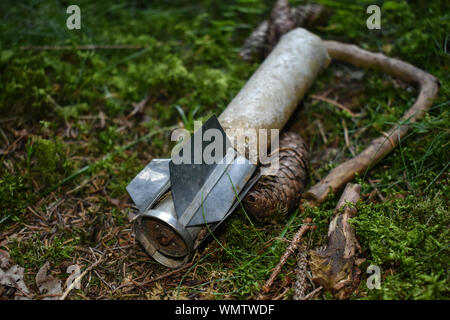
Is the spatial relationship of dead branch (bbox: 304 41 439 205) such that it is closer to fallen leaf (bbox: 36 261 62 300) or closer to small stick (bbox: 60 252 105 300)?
small stick (bbox: 60 252 105 300)

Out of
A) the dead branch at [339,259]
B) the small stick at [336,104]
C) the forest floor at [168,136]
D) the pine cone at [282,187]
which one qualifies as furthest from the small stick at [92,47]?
the dead branch at [339,259]

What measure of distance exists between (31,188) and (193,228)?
1392mm

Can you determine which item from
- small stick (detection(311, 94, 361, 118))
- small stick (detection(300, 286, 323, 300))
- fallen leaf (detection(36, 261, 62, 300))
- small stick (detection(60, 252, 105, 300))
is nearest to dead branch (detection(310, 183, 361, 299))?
small stick (detection(300, 286, 323, 300))

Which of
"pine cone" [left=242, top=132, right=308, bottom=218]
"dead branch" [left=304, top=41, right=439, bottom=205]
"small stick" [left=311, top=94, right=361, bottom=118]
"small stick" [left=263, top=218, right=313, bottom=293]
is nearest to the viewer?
"small stick" [left=263, top=218, right=313, bottom=293]

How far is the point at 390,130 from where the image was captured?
8.67 ft

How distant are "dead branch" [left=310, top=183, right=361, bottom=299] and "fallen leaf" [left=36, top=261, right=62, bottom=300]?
144 centimetres

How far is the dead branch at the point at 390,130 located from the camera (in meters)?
2.42

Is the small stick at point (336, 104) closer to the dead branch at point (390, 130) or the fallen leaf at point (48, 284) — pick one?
the dead branch at point (390, 130)

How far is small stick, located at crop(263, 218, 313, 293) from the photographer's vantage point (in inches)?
75.0

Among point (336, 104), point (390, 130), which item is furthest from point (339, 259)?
point (336, 104)

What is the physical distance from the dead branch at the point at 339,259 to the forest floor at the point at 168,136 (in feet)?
0.21

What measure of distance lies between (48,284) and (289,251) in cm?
142

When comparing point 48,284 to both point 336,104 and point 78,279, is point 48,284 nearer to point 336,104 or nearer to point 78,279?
point 78,279

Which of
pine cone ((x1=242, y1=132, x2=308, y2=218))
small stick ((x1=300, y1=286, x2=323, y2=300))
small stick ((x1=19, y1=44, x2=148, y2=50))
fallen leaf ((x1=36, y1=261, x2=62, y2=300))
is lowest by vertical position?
fallen leaf ((x1=36, y1=261, x2=62, y2=300))
